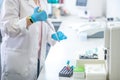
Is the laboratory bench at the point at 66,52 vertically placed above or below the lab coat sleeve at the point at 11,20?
below

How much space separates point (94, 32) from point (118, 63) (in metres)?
1.26

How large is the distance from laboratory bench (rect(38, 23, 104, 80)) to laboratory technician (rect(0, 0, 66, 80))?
145 millimetres

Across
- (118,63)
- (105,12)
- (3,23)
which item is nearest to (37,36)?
(3,23)

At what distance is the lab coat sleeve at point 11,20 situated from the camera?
1.70 metres

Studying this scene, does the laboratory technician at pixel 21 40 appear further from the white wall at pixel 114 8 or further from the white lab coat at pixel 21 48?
the white wall at pixel 114 8

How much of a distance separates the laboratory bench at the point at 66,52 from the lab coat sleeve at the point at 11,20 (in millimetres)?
329

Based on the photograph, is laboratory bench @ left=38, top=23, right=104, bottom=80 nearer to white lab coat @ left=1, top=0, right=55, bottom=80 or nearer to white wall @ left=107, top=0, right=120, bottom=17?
white lab coat @ left=1, top=0, right=55, bottom=80

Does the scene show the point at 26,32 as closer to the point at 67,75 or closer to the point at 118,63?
the point at 67,75

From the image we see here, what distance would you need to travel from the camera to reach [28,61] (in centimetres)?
188

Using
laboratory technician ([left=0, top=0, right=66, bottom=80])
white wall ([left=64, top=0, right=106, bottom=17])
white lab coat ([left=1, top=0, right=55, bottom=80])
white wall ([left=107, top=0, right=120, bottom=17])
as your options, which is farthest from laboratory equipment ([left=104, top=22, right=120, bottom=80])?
white wall ([left=64, top=0, right=106, bottom=17])

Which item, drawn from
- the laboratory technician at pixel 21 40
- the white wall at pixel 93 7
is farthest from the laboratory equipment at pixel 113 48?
Answer: the white wall at pixel 93 7

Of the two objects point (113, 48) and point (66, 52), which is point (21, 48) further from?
point (113, 48)

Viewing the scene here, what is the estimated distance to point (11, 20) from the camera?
5.64 ft

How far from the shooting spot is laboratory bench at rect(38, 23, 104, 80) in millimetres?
1656
